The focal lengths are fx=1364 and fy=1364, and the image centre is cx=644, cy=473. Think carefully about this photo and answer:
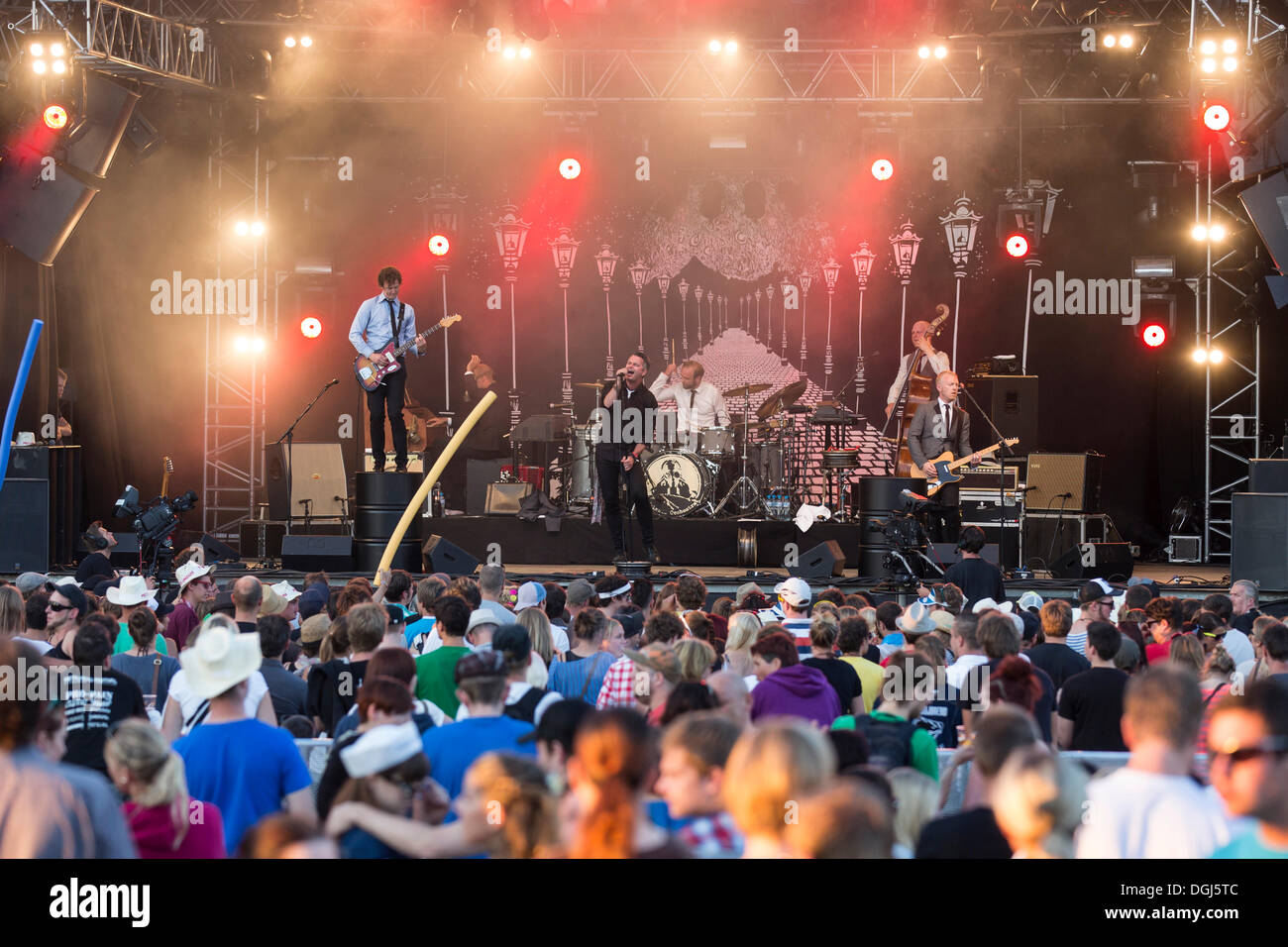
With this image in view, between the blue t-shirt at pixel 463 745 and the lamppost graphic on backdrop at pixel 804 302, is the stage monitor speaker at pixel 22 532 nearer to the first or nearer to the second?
the blue t-shirt at pixel 463 745

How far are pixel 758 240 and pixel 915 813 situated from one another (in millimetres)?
14625

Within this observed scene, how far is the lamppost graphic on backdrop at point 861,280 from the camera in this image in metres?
17.5

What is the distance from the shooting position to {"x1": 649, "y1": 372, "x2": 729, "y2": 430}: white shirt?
16.2 m

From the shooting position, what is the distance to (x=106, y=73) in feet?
44.5

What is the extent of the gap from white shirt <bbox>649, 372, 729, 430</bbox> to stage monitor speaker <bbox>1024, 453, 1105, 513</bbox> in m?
3.62

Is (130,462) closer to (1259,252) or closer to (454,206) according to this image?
(454,206)

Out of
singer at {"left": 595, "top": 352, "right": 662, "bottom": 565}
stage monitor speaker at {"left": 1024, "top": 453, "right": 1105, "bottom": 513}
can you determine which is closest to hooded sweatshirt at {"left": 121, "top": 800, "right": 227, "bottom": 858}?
singer at {"left": 595, "top": 352, "right": 662, "bottom": 565}

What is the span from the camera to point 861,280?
691 inches

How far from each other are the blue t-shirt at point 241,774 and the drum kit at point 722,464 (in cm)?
1035

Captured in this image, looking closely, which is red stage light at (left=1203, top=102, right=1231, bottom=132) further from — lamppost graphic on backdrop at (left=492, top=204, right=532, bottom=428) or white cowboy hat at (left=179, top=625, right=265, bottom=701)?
white cowboy hat at (left=179, top=625, right=265, bottom=701)

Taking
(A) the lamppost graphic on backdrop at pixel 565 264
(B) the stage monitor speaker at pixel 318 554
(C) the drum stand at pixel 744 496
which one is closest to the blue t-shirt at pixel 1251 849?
(B) the stage monitor speaker at pixel 318 554

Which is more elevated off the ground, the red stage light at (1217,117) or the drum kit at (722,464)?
the red stage light at (1217,117)

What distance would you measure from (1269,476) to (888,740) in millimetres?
8618

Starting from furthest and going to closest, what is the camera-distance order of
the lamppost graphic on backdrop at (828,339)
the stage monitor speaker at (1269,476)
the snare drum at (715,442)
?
the lamppost graphic on backdrop at (828,339)
the snare drum at (715,442)
the stage monitor speaker at (1269,476)
